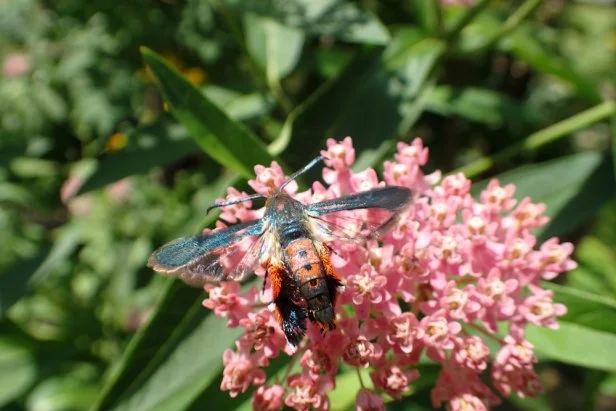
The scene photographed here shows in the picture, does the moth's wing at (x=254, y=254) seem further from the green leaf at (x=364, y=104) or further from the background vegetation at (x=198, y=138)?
the green leaf at (x=364, y=104)

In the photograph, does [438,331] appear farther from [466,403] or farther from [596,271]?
[596,271]

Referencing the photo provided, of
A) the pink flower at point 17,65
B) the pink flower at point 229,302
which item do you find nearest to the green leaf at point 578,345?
the pink flower at point 229,302

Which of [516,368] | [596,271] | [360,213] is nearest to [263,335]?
[360,213]

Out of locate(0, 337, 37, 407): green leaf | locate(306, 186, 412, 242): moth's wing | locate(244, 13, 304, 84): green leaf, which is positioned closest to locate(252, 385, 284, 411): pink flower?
locate(306, 186, 412, 242): moth's wing

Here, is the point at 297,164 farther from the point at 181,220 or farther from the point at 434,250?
the point at 181,220

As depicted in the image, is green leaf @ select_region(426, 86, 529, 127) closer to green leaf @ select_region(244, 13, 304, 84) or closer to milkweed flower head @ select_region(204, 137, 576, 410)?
green leaf @ select_region(244, 13, 304, 84)
